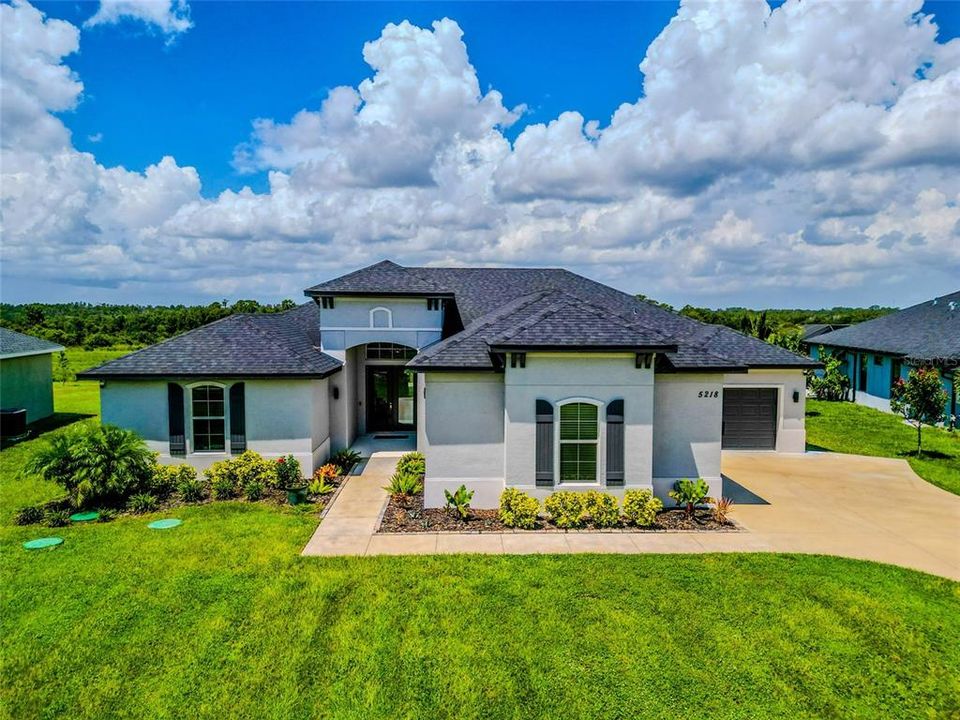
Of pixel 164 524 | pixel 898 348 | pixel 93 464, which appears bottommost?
pixel 164 524

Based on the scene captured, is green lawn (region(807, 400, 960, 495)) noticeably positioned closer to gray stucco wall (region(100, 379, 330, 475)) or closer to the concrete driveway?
the concrete driveway

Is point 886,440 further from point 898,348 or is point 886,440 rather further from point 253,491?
point 253,491

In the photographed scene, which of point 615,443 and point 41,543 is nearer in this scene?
point 41,543

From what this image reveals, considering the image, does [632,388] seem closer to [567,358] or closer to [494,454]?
[567,358]

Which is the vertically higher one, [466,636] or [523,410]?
[523,410]

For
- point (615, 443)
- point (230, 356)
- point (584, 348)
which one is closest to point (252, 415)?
point (230, 356)

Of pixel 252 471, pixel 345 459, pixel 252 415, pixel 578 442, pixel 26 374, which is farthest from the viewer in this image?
pixel 26 374

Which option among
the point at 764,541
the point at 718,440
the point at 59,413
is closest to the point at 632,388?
the point at 718,440
